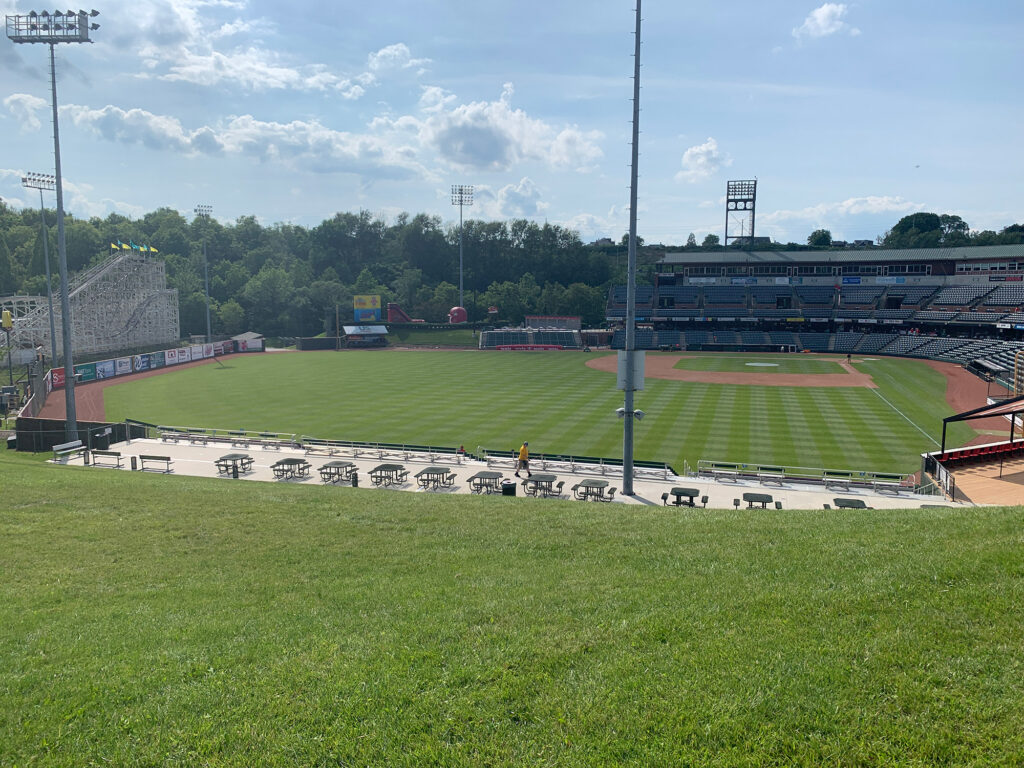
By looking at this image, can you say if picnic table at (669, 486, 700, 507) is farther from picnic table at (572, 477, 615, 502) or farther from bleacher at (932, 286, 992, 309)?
bleacher at (932, 286, 992, 309)

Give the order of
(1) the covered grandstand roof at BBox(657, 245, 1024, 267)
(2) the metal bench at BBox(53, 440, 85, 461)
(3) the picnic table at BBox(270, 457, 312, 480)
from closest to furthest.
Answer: (3) the picnic table at BBox(270, 457, 312, 480), (2) the metal bench at BBox(53, 440, 85, 461), (1) the covered grandstand roof at BBox(657, 245, 1024, 267)

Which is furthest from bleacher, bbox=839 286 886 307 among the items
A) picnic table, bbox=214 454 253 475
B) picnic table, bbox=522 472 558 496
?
picnic table, bbox=214 454 253 475

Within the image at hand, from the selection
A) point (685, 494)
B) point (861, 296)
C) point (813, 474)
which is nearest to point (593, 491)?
point (685, 494)

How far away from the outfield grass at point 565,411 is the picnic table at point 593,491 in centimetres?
792

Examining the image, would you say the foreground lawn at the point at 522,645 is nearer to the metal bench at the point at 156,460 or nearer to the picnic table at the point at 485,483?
the picnic table at the point at 485,483

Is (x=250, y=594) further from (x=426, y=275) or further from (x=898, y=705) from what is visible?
(x=426, y=275)

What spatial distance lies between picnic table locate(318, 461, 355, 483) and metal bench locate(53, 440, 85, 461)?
41.2ft

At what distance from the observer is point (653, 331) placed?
9275 centimetres

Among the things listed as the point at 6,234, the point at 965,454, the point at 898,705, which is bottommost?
the point at 965,454

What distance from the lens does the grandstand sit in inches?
3027

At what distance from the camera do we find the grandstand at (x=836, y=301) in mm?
76875

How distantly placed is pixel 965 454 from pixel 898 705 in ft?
79.5

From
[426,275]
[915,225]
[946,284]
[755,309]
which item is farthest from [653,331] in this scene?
[915,225]

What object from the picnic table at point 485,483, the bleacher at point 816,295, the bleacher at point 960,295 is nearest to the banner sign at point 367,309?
the bleacher at point 816,295
